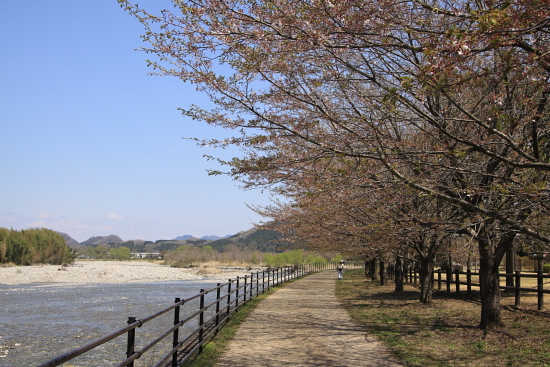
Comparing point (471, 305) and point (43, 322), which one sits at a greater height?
point (471, 305)

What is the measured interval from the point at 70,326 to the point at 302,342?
10873mm

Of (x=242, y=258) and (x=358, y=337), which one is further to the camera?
(x=242, y=258)

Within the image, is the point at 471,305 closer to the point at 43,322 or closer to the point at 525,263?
the point at 43,322

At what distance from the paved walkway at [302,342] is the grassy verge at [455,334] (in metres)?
0.46

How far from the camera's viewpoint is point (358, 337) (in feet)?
33.4

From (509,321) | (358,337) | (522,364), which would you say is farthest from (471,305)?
(522,364)

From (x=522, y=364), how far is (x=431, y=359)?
130 cm

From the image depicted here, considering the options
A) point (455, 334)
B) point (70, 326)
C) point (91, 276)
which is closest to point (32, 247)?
point (91, 276)

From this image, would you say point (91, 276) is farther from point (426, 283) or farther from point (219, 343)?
point (219, 343)

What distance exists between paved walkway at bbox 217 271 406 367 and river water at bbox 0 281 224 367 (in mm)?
2146

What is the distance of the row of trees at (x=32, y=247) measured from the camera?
7825cm

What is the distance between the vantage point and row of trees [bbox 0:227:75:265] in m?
78.2

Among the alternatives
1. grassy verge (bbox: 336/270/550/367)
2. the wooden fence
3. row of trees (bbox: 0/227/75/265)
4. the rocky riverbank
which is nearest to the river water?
grassy verge (bbox: 336/270/550/367)

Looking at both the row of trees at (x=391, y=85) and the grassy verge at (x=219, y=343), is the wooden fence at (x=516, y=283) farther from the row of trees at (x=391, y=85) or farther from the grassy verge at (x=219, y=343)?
the grassy verge at (x=219, y=343)
